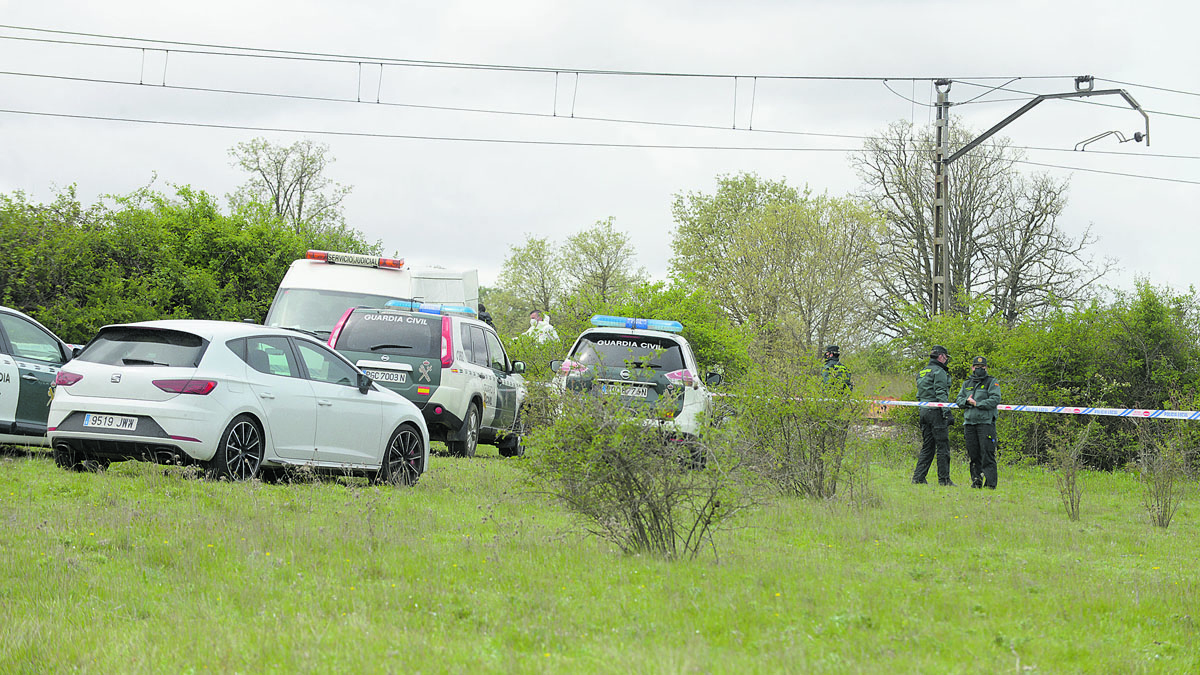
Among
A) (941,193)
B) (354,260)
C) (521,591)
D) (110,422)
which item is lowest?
(521,591)

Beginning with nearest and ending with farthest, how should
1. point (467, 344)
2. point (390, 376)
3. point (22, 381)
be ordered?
point (22, 381), point (390, 376), point (467, 344)

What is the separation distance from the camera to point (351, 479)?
36.1ft

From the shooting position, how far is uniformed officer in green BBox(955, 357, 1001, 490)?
1530 cm

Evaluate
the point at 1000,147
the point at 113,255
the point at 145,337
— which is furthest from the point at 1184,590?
the point at 1000,147

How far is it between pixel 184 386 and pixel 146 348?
0.66 m

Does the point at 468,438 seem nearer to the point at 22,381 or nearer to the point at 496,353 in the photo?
the point at 496,353

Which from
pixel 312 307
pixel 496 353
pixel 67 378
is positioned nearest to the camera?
pixel 67 378

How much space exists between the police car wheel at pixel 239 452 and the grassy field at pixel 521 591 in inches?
13.8

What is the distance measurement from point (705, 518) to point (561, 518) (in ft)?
6.66

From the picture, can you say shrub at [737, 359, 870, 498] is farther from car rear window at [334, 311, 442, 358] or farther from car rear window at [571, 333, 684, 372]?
car rear window at [334, 311, 442, 358]

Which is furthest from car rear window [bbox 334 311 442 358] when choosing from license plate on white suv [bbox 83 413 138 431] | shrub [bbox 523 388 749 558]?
shrub [bbox 523 388 749 558]

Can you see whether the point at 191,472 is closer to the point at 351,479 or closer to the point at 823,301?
the point at 351,479

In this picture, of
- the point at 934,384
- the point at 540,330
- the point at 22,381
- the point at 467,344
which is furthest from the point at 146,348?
the point at 540,330

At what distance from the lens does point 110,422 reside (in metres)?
10.0
